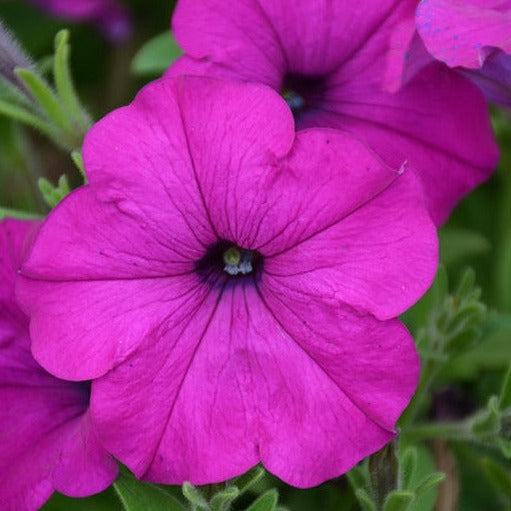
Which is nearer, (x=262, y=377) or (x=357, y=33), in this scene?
(x=262, y=377)

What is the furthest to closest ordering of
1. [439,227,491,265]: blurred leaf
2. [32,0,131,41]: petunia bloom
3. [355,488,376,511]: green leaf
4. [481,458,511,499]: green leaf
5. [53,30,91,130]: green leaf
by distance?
[32,0,131,41]: petunia bloom < [439,227,491,265]: blurred leaf < [481,458,511,499]: green leaf < [53,30,91,130]: green leaf < [355,488,376,511]: green leaf

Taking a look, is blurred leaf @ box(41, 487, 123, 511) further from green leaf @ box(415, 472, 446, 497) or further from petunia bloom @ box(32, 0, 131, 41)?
petunia bloom @ box(32, 0, 131, 41)

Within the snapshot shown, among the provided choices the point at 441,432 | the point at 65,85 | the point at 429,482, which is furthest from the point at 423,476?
the point at 65,85

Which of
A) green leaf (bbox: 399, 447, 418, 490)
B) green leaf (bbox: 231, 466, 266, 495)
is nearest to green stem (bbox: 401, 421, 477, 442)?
green leaf (bbox: 399, 447, 418, 490)

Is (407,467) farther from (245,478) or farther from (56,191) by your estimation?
(56,191)

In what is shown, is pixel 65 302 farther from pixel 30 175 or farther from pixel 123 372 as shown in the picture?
pixel 30 175

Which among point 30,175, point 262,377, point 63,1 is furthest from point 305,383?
point 63,1

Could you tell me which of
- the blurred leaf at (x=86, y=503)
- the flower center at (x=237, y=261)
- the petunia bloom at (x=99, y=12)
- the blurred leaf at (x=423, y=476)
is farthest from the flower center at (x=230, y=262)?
the petunia bloom at (x=99, y=12)
